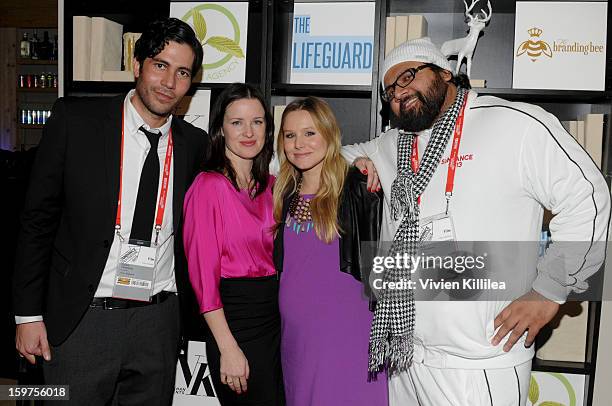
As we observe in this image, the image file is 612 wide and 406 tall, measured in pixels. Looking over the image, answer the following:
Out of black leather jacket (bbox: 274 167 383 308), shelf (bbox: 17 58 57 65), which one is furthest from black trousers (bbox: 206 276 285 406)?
shelf (bbox: 17 58 57 65)

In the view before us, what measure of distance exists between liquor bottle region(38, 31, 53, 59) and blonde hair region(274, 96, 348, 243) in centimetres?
636

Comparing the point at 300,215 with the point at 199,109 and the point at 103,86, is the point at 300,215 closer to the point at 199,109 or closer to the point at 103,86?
the point at 199,109

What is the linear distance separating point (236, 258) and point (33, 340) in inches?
31.6

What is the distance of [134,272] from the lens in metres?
2.02

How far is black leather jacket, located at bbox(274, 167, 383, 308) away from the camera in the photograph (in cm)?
208

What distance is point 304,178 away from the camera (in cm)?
226

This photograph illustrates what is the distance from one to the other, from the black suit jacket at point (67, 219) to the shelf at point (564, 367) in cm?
208

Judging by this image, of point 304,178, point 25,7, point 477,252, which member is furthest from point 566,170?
point 25,7

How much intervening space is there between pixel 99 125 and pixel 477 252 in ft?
4.77

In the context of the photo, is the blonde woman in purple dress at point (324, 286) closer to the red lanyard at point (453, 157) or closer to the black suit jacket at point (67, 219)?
the red lanyard at point (453, 157)

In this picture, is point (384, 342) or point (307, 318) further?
point (307, 318)

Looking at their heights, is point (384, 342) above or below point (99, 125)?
below

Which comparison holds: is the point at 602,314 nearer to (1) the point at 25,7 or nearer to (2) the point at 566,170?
(2) the point at 566,170

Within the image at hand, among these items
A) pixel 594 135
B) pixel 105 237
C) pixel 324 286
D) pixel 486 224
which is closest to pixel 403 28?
pixel 594 135
